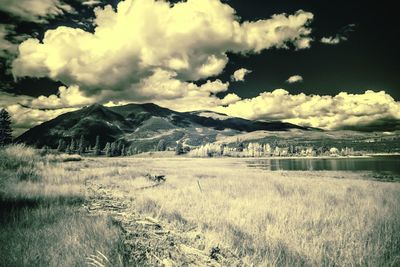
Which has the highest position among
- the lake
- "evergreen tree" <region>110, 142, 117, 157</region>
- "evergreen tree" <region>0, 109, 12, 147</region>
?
"evergreen tree" <region>0, 109, 12, 147</region>

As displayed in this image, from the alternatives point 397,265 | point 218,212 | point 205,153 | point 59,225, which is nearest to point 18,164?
point 59,225

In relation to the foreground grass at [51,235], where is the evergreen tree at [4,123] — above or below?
above

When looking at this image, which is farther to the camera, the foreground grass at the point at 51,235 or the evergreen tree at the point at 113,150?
the evergreen tree at the point at 113,150

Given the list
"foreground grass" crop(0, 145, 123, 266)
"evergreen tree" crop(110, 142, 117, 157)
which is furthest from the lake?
"evergreen tree" crop(110, 142, 117, 157)

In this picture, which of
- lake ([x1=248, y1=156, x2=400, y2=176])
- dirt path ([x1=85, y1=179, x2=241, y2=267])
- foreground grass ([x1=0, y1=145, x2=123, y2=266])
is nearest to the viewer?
dirt path ([x1=85, y1=179, x2=241, y2=267])

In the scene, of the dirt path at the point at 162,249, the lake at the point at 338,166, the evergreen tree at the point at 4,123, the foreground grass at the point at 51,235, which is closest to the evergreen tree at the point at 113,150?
the lake at the point at 338,166

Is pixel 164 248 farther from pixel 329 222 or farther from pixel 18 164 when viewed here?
pixel 18 164

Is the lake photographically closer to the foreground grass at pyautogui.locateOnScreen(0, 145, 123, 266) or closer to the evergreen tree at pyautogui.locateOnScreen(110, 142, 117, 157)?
the foreground grass at pyautogui.locateOnScreen(0, 145, 123, 266)

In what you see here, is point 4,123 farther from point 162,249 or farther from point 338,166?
point 338,166

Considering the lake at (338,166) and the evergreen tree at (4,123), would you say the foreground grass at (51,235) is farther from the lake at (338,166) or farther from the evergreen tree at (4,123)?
the lake at (338,166)

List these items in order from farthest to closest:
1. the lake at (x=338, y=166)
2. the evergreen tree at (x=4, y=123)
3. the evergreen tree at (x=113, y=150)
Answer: the evergreen tree at (x=113, y=150)
the lake at (x=338, y=166)
the evergreen tree at (x=4, y=123)

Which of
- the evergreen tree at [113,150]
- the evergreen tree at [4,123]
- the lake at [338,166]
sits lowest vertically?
the lake at [338,166]

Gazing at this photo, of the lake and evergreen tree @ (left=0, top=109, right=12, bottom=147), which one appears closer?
evergreen tree @ (left=0, top=109, right=12, bottom=147)

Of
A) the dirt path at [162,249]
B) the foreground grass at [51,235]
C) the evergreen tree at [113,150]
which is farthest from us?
the evergreen tree at [113,150]
